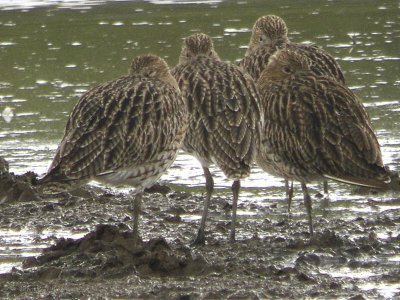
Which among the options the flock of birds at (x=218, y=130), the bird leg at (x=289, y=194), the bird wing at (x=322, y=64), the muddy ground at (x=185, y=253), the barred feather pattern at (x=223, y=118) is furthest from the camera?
the bird wing at (x=322, y=64)

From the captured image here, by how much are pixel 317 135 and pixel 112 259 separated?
71.0 inches

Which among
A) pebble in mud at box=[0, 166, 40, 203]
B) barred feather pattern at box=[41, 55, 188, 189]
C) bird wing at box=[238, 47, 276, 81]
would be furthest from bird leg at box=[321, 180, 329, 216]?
pebble in mud at box=[0, 166, 40, 203]

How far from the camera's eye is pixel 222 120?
816 centimetres

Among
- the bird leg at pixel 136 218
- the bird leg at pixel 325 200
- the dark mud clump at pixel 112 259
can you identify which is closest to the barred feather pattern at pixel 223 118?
the bird leg at pixel 136 218

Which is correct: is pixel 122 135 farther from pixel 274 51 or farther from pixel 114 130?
pixel 274 51

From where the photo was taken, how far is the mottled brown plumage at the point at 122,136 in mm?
7492

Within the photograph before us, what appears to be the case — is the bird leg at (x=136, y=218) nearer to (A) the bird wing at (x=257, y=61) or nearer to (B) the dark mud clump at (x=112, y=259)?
(B) the dark mud clump at (x=112, y=259)

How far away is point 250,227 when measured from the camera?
851cm

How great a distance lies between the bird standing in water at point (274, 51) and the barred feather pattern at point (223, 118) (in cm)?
121

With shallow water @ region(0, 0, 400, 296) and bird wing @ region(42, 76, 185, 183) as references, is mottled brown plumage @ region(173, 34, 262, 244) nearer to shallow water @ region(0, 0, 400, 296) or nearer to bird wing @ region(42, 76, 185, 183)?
bird wing @ region(42, 76, 185, 183)

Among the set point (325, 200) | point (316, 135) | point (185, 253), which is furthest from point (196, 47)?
point (185, 253)

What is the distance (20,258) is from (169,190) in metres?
2.32

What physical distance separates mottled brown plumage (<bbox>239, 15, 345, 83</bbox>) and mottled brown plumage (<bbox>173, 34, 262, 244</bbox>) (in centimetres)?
153

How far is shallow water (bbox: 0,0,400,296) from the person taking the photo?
31.2 ft
